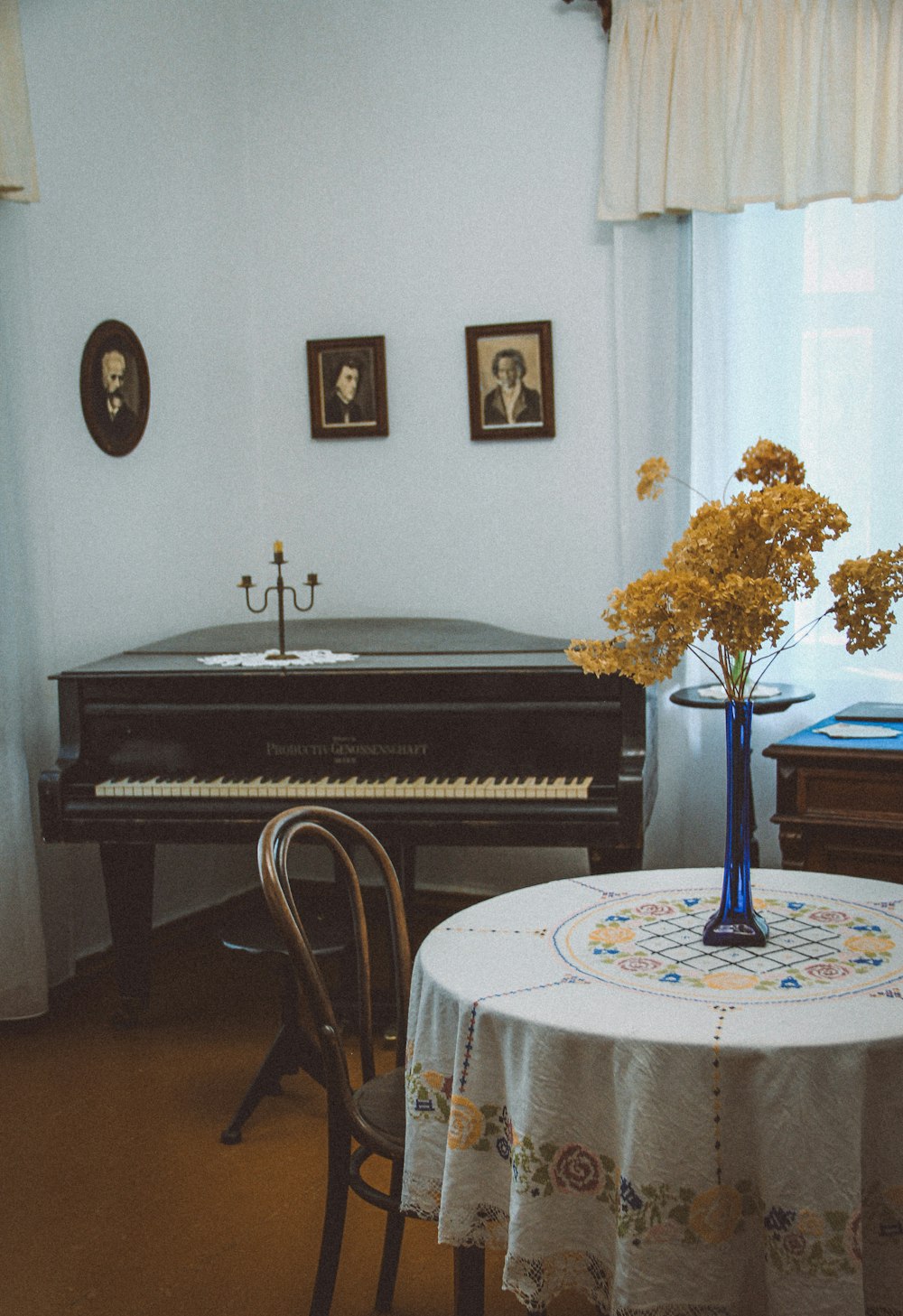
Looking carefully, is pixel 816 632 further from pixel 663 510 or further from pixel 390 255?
pixel 390 255

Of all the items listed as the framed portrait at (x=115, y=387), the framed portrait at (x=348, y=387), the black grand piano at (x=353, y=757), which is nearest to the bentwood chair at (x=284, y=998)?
the black grand piano at (x=353, y=757)

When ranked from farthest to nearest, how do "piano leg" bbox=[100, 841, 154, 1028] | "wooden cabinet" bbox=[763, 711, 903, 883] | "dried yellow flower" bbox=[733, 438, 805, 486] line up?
"piano leg" bbox=[100, 841, 154, 1028] → "wooden cabinet" bbox=[763, 711, 903, 883] → "dried yellow flower" bbox=[733, 438, 805, 486]

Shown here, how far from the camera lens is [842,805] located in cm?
316

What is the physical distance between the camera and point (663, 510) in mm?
4051

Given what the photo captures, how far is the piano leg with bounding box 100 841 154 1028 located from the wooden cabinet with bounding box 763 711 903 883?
173 centimetres

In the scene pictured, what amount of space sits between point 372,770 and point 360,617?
1116 mm

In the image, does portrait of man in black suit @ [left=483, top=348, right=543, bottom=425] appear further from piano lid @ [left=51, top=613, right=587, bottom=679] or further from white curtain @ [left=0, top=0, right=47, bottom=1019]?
white curtain @ [left=0, top=0, right=47, bottom=1019]

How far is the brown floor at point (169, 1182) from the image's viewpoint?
2.30m

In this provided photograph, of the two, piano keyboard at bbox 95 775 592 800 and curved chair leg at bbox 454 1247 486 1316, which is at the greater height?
piano keyboard at bbox 95 775 592 800

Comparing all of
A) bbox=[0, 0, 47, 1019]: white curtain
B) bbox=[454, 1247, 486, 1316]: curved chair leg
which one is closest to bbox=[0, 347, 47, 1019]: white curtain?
bbox=[0, 0, 47, 1019]: white curtain

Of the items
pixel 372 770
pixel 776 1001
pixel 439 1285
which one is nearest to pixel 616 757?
pixel 372 770

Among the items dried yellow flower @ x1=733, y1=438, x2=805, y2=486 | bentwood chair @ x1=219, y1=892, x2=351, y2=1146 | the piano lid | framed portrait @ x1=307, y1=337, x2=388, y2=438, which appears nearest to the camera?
dried yellow flower @ x1=733, y1=438, x2=805, y2=486

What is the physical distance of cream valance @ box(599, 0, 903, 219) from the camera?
3.63 meters

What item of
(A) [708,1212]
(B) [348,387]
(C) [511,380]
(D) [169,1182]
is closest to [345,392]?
(B) [348,387]
